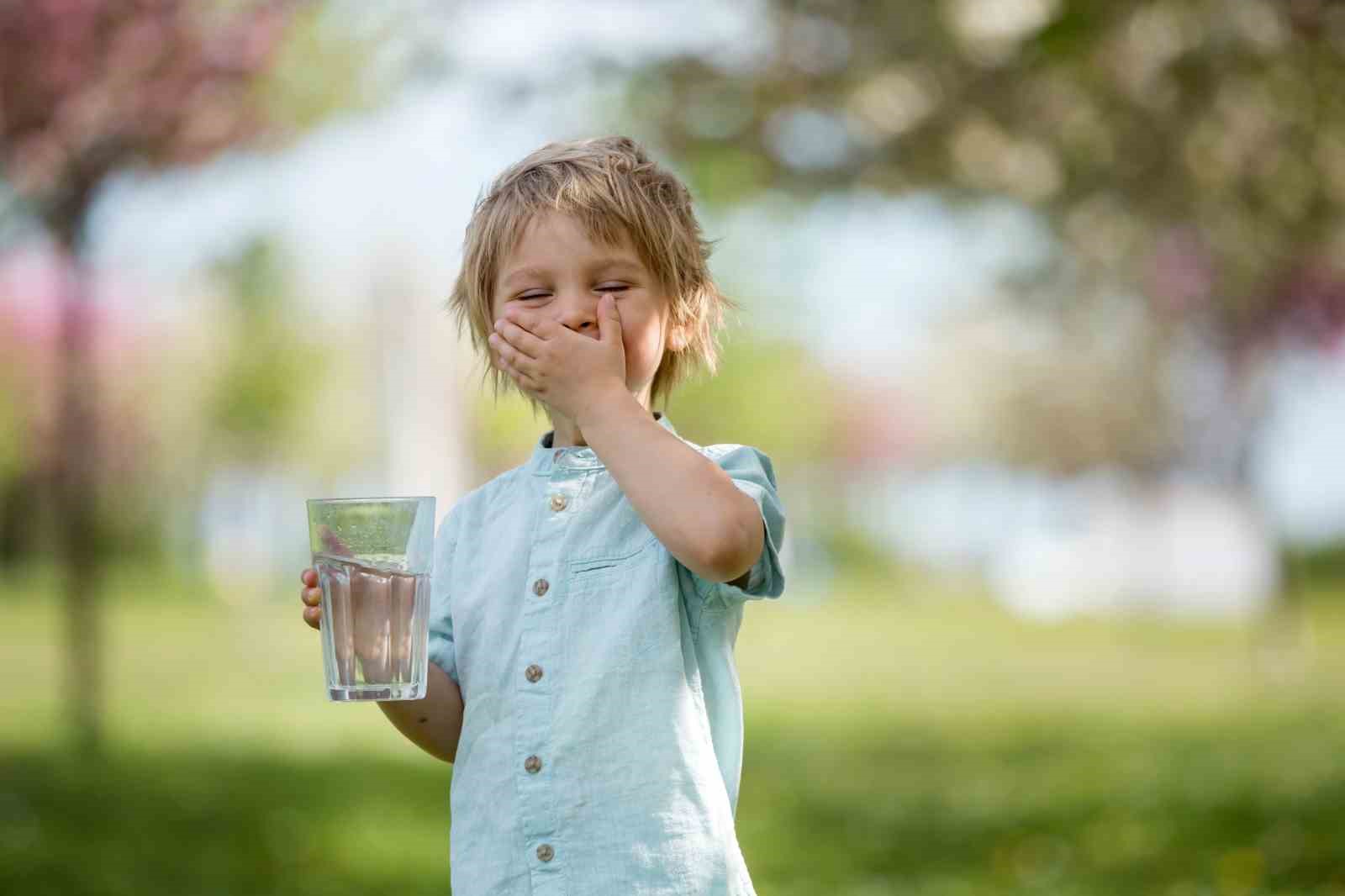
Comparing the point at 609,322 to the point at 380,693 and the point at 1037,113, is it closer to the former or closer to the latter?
the point at 380,693

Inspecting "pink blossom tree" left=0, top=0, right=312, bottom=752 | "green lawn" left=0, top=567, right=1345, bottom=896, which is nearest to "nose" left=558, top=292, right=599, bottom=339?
"green lawn" left=0, top=567, right=1345, bottom=896

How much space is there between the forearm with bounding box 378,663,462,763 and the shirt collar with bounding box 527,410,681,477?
270mm

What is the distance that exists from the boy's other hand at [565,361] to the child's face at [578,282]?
4 cm

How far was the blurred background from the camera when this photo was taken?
17.5 ft

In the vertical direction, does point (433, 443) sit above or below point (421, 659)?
above

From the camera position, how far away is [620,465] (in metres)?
1.59

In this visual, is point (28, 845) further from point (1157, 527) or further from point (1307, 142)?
point (1157, 527)

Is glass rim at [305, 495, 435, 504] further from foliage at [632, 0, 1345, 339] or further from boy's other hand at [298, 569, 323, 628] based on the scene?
foliage at [632, 0, 1345, 339]

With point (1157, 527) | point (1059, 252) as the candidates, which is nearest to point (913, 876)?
point (1059, 252)

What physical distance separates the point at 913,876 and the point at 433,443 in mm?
5766

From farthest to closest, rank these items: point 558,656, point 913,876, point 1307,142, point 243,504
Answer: point 243,504 < point 1307,142 < point 913,876 < point 558,656

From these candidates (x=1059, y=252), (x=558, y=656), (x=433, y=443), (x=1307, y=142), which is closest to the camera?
(x=558, y=656)

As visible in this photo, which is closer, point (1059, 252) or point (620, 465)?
point (620, 465)

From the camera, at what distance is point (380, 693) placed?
1606mm
